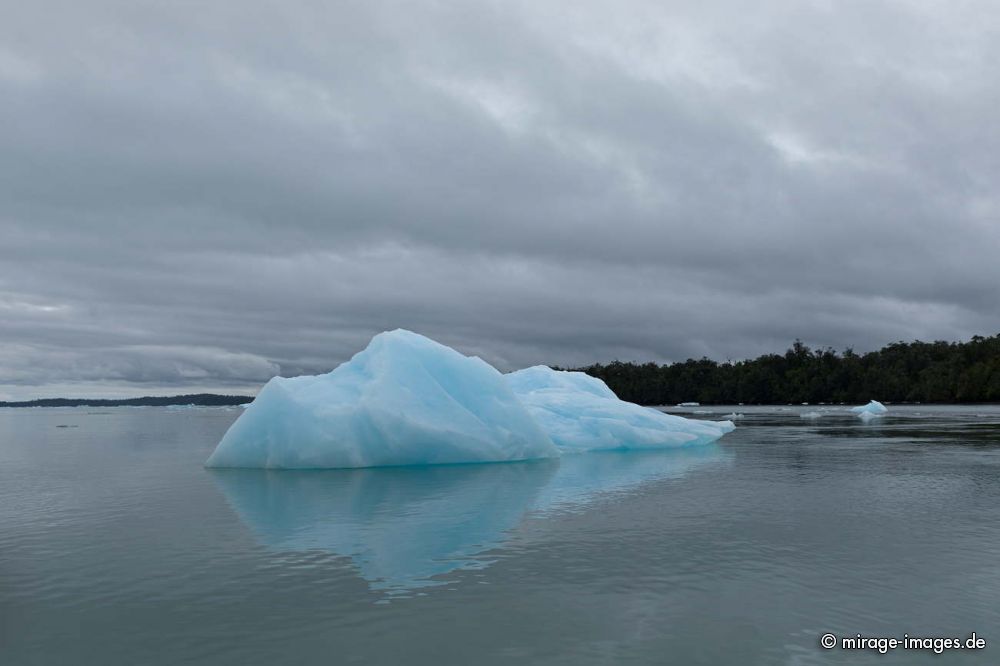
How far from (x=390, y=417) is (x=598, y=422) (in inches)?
423

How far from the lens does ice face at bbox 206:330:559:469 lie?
21406 millimetres

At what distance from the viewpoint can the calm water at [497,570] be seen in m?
7.00

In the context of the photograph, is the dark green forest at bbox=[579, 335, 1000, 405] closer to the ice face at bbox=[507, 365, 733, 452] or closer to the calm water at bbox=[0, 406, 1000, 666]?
the ice face at bbox=[507, 365, 733, 452]

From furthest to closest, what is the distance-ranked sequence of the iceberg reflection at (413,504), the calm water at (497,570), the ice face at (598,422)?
the ice face at (598,422), the iceberg reflection at (413,504), the calm water at (497,570)

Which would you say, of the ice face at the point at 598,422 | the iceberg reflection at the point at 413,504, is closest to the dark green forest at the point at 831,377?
the ice face at the point at 598,422

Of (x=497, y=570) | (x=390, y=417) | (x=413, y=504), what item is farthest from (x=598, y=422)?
(x=497, y=570)

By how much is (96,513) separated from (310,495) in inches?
167

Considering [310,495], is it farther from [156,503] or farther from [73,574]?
[73,574]

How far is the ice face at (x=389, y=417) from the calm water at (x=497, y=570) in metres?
2.88

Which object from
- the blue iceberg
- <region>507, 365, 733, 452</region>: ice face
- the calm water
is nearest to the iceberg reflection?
the calm water

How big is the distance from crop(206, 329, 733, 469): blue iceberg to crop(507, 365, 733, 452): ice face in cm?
313

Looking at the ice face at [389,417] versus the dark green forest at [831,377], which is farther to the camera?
the dark green forest at [831,377]

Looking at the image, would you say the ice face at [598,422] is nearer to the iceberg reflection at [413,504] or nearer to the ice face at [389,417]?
the iceberg reflection at [413,504]

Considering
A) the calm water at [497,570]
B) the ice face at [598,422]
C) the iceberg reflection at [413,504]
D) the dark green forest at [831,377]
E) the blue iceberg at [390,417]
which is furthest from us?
the dark green forest at [831,377]
